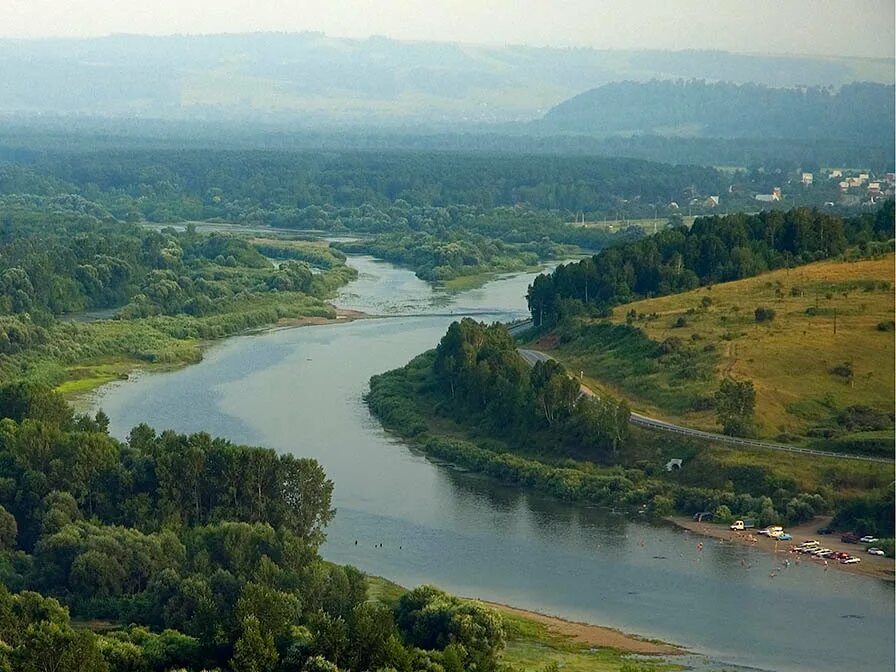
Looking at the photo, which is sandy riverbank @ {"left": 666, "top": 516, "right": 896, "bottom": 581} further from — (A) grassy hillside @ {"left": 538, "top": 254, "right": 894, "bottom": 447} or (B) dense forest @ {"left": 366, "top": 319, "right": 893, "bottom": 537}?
(A) grassy hillside @ {"left": 538, "top": 254, "right": 894, "bottom": 447}

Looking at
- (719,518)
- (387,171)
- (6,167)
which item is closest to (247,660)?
(719,518)

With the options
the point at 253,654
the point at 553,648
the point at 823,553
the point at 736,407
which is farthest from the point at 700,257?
the point at 253,654

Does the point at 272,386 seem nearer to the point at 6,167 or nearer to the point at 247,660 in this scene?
the point at 247,660

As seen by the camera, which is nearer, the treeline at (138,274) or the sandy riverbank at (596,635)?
the sandy riverbank at (596,635)

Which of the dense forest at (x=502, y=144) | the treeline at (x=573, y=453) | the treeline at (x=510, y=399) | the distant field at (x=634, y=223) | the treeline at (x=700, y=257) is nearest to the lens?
the treeline at (x=573, y=453)

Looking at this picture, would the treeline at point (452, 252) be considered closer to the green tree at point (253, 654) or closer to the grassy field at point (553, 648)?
the grassy field at point (553, 648)

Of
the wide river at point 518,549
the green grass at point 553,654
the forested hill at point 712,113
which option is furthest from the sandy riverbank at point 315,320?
the green grass at point 553,654

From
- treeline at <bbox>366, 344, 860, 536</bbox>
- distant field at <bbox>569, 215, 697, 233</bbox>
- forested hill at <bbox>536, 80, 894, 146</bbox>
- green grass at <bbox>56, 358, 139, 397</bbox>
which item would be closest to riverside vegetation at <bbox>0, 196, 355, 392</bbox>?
green grass at <bbox>56, 358, 139, 397</bbox>
